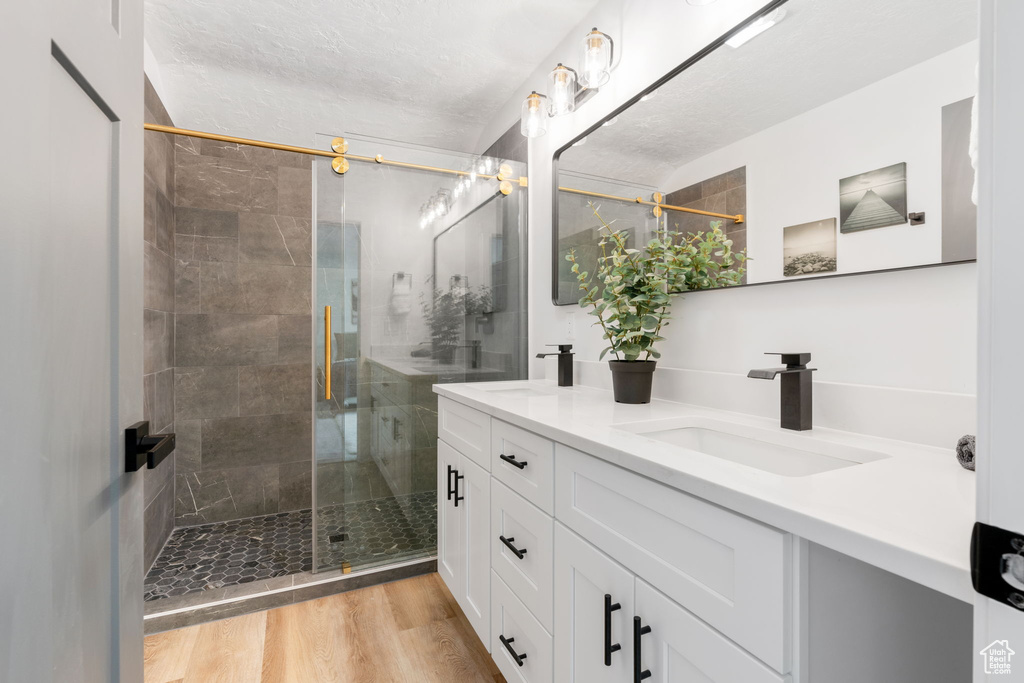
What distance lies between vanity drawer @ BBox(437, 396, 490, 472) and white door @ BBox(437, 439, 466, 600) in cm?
5

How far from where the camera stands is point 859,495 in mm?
596

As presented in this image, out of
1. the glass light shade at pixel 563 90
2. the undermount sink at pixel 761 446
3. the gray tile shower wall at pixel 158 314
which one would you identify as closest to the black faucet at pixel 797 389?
the undermount sink at pixel 761 446

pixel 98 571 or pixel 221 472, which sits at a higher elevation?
pixel 98 571

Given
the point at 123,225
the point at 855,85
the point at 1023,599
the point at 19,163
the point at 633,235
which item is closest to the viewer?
the point at 1023,599

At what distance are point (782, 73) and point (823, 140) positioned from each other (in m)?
0.22

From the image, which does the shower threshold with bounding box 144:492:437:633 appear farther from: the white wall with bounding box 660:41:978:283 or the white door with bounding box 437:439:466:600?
the white wall with bounding box 660:41:978:283

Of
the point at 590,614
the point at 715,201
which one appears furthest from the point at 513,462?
the point at 715,201

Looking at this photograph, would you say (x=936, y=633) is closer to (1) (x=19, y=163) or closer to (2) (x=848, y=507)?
(2) (x=848, y=507)

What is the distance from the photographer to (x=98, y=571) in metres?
0.67

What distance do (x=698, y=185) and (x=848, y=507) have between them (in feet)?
3.39

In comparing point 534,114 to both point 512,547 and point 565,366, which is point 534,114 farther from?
point 512,547

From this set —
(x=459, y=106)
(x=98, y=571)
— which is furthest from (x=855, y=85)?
(x=459, y=106)

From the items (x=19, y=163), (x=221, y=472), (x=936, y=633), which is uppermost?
(x=19, y=163)

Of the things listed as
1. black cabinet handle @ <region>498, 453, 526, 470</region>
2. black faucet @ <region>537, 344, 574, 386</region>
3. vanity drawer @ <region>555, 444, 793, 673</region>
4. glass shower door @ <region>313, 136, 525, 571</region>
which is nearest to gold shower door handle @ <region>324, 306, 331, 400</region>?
glass shower door @ <region>313, 136, 525, 571</region>
